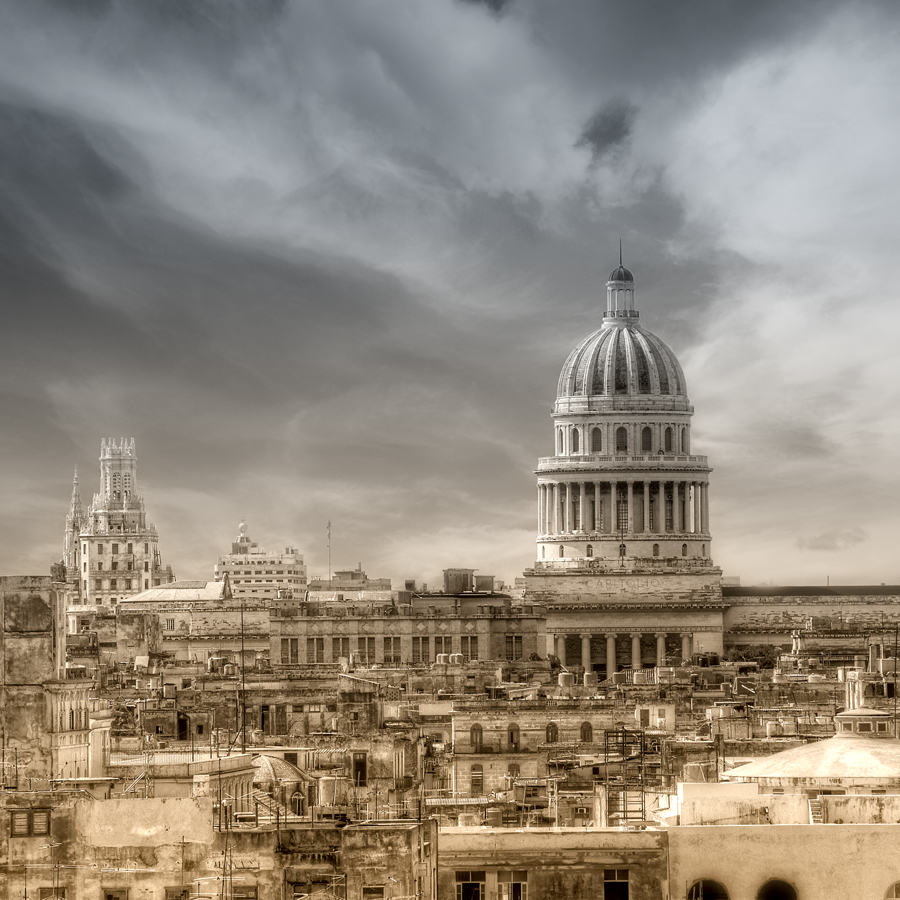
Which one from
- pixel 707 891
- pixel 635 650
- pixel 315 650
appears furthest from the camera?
pixel 635 650

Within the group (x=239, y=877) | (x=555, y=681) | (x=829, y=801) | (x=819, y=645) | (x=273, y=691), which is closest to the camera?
(x=239, y=877)

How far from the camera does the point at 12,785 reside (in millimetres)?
79625

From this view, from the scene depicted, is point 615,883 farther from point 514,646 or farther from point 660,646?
point 514,646

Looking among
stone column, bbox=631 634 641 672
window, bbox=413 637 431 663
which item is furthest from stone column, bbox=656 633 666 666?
window, bbox=413 637 431 663

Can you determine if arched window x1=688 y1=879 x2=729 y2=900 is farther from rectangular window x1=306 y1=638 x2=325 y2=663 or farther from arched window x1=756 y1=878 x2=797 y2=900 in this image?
rectangular window x1=306 y1=638 x2=325 y2=663

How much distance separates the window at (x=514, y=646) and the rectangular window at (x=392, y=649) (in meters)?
8.22

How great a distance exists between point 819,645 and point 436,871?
12870cm

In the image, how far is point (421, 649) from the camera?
643 feet

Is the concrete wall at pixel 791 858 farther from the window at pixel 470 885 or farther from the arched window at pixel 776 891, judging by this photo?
the window at pixel 470 885

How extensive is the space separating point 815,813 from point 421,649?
418 ft

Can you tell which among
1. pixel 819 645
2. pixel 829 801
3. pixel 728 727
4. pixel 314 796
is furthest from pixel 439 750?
pixel 819 645

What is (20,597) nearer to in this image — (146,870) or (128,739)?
(128,739)

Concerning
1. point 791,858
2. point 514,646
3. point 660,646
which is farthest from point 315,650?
point 791,858

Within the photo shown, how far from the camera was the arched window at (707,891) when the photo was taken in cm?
6519
